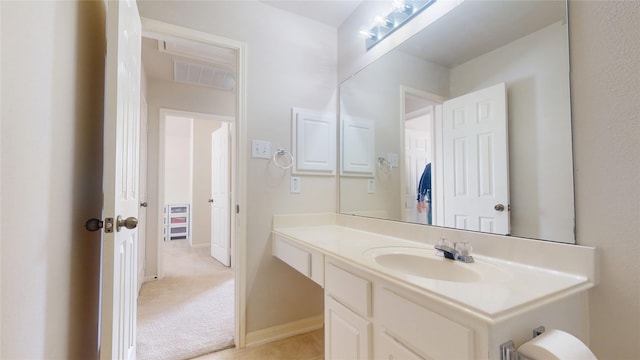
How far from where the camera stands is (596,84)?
88cm

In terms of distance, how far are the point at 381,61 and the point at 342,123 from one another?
0.54 meters

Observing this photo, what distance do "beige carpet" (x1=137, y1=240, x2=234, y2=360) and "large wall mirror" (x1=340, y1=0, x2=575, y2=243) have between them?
1428 mm

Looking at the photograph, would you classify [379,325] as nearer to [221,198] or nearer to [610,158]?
[610,158]

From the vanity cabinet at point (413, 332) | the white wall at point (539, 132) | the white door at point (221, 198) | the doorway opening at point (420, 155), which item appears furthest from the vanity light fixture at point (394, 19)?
the white door at point (221, 198)

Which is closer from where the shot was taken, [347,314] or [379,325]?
[379,325]

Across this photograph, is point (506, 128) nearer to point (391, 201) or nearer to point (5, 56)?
point (391, 201)

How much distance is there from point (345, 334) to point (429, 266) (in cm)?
45

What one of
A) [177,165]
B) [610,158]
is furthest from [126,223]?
[177,165]

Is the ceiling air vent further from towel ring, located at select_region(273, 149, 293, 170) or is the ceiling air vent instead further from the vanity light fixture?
the vanity light fixture

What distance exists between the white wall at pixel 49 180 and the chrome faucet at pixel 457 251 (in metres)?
1.30

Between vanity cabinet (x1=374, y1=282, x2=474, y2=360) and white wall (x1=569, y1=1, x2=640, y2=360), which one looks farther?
white wall (x1=569, y1=1, x2=640, y2=360)

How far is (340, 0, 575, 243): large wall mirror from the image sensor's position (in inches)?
38.9

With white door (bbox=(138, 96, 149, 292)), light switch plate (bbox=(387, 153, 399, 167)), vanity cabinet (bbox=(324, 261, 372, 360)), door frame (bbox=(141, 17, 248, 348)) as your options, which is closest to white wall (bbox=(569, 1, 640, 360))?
vanity cabinet (bbox=(324, 261, 372, 360))

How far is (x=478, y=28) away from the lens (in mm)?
1271
